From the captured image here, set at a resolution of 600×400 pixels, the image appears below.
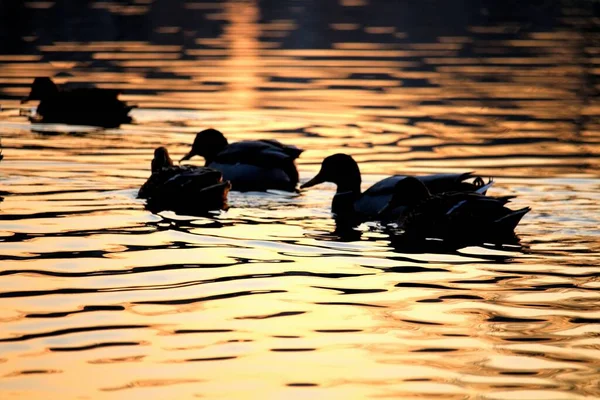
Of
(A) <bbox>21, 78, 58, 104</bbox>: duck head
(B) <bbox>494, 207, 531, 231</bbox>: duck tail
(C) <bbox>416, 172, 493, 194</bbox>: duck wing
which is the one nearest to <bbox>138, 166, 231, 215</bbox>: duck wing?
(C) <bbox>416, 172, 493, 194</bbox>: duck wing

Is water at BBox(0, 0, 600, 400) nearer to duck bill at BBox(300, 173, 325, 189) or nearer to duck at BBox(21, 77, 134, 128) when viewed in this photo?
duck bill at BBox(300, 173, 325, 189)

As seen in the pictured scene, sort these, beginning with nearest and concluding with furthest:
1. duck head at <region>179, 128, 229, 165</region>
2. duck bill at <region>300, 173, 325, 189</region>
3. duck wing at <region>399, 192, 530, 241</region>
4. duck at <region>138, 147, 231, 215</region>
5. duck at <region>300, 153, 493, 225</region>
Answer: duck wing at <region>399, 192, 530, 241</region> < duck at <region>300, 153, 493, 225</region> < duck at <region>138, 147, 231, 215</region> < duck bill at <region>300, 173, 325, 189</region> < duck head at <region>179, 128, 229, 165</region>

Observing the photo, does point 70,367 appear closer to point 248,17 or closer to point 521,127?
point 521,127

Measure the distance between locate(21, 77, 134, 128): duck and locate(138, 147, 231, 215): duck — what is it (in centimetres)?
747

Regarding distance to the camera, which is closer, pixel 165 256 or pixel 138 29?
pixel 165 256

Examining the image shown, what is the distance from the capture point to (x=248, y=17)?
50625mm

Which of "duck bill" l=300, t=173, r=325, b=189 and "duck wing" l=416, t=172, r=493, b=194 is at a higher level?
"duck wing" l=416, t=172, r=493, b=194

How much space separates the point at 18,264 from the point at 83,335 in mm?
Result: 2535

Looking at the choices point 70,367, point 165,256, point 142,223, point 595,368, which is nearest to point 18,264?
point 165,256

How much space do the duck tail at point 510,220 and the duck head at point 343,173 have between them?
2.86 meters

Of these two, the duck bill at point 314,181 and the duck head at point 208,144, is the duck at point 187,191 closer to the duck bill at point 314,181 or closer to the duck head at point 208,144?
the duck bill at point 314,181

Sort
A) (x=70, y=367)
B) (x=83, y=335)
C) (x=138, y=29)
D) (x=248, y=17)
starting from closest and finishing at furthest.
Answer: (x=70, y=367) → (x=83, y=335) → (x=138, y=29) → (x=248, y=17)

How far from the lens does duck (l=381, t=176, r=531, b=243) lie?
42.7 feet

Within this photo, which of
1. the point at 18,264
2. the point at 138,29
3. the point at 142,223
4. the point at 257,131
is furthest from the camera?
the point at 138,29
